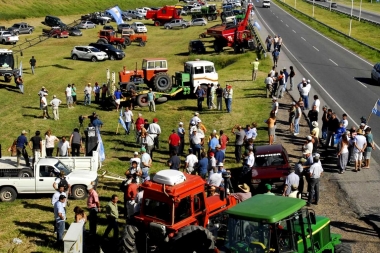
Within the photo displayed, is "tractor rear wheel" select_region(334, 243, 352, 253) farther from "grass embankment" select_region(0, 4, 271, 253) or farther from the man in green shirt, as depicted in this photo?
"grass embankment" select_region(0, 4, 271, 253)

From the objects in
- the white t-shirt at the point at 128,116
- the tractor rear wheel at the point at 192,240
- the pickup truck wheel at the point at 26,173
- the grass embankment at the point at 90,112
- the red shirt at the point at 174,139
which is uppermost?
the tractor rear wheel at the point at 192,240

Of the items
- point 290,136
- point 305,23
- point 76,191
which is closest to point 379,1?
point 305,23

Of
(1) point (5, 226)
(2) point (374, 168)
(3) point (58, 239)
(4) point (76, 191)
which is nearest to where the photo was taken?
(3) point (58, 239)

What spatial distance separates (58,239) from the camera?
52.2 feet

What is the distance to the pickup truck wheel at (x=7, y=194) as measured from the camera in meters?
20.0

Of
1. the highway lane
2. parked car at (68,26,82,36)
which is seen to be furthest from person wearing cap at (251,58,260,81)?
parked car at (68,26,82,36)

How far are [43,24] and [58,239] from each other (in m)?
70.6

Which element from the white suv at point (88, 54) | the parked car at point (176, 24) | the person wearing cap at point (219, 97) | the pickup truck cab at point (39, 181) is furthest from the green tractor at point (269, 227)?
the parked car at point (176, 24)

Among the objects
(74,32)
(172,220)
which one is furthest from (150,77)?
(74,32)

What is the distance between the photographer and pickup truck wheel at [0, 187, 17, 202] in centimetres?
2002

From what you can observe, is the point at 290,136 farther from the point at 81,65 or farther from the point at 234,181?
the point at 81,65

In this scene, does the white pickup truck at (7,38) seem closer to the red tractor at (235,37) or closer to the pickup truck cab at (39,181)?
the red tractor at (235,37)

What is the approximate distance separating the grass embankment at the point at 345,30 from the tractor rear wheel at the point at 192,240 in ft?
131

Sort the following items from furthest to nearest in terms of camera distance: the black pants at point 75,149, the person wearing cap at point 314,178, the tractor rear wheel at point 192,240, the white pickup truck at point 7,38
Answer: the white pickup truck at point 7,38 < the black pants at point 75,149 < the person wearing cap at point 314,178 < the tractor rear wheel at point 192,240
